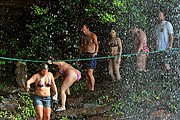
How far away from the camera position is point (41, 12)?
30.2ft

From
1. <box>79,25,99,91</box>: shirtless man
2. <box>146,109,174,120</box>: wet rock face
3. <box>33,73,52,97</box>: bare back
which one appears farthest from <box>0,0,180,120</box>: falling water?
<box>33,73,52,97</box>: bare back

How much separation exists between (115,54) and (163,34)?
1064 mm

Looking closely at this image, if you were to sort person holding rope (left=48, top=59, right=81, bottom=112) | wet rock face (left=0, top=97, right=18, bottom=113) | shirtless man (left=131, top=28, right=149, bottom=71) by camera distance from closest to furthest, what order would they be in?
person holding rope (left=48, top=59, right=81, bottom=112)
wet rock face (left=0, top=97, right=18, bottom=113)
shirtless man (left=131, top=28, right=149, bottom=71)

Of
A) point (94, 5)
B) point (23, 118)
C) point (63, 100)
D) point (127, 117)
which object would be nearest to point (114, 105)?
point (127, 117)

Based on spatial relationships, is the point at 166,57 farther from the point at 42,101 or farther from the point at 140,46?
the point at 42,101

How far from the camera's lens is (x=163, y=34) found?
8484mm

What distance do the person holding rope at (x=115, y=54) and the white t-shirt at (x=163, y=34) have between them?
83cm

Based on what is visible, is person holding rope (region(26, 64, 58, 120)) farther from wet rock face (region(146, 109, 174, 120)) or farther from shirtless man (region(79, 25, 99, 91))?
wet rock face (region(146, 109, 174, 120))

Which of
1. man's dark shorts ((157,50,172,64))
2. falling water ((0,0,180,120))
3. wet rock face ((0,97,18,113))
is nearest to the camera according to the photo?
wet rock face ((0,97,18,113))

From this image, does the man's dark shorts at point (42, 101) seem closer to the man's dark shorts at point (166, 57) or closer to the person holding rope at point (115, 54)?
the person holding rope at point (115, 54)

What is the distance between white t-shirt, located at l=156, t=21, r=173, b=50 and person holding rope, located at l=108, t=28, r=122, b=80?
83 centimetres

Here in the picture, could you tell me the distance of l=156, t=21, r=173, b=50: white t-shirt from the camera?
8461 millimetres

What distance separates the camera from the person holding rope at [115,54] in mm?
8492

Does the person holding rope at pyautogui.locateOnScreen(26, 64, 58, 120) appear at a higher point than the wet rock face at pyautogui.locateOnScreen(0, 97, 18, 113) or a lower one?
higher
